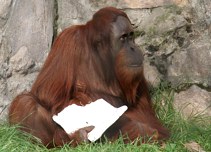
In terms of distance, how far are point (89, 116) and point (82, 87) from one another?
213 mm

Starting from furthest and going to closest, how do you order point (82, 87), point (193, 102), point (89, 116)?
point (193, 102)
point (82, 87)
point (89, 116)

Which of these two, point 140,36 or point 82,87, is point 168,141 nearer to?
point 82,87

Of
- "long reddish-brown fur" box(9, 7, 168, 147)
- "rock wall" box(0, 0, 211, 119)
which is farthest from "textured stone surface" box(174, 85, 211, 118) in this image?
"long reddish-brown fur" box(9, 7, 168, 147)

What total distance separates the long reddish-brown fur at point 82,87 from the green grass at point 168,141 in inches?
4.7

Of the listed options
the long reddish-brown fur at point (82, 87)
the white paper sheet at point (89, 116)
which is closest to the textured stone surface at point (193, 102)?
the long reddish-brown fur at point (82, 87)

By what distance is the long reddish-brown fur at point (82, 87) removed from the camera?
404 centimetres

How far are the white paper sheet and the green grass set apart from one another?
135 millimetres

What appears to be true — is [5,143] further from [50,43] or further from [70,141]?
[50,43]

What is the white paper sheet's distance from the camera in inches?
155

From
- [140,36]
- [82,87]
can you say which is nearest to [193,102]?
[140,36]

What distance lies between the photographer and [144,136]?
13.1ft

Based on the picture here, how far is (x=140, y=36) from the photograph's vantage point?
4.76 meters

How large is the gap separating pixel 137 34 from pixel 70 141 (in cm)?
118

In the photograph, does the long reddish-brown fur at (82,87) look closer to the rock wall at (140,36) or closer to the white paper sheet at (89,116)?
the white paper sheet at (89,116)
